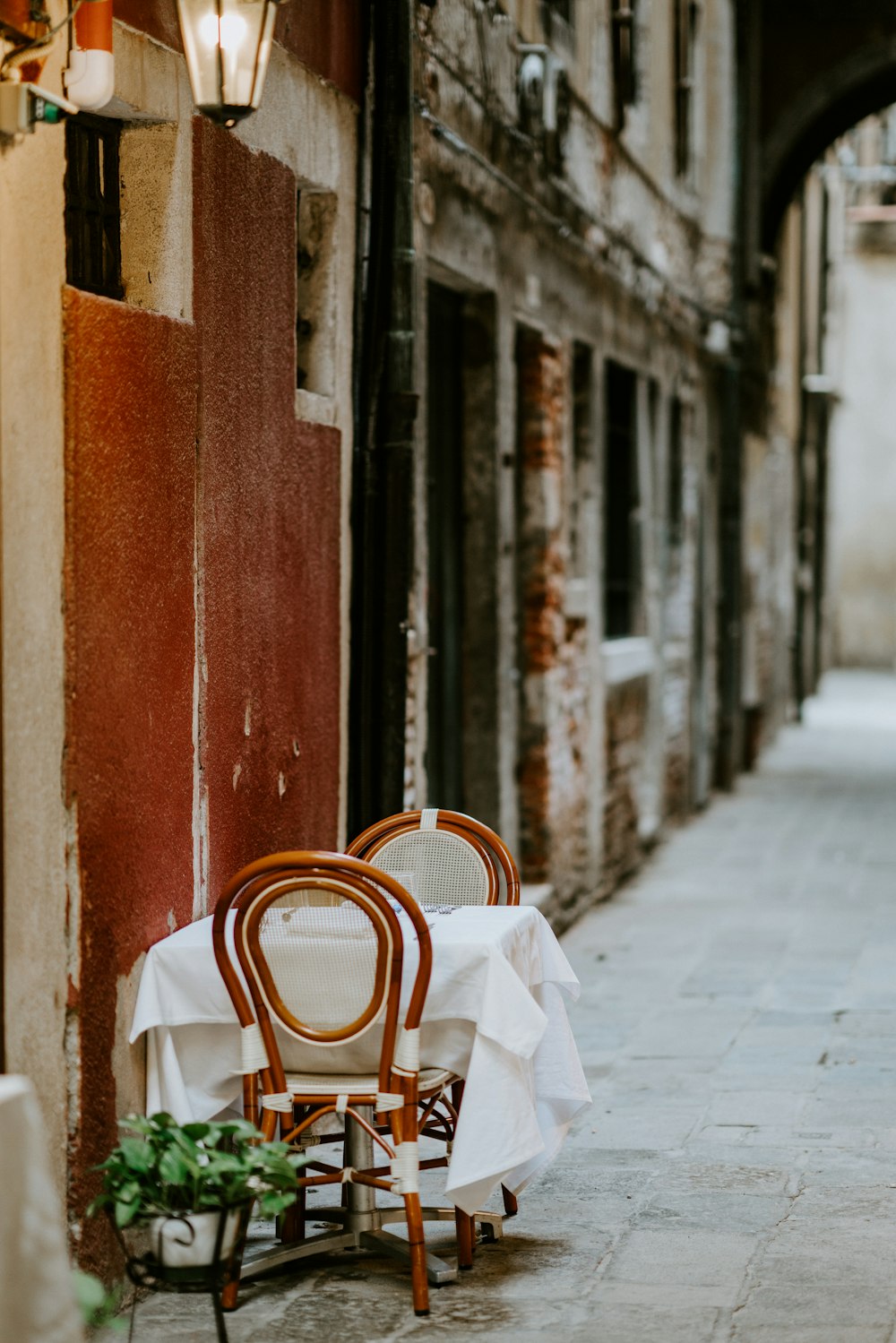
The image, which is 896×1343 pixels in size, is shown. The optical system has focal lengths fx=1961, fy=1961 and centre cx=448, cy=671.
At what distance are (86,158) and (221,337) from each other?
61 centimetres

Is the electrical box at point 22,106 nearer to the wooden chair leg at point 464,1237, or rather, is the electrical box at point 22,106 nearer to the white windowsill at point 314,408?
the white windowsill at point 314,408

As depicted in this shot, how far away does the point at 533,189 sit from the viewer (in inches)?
358

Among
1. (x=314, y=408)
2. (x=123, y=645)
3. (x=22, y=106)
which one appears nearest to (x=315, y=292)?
(x=314, y=408)

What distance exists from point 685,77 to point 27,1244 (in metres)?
11.6

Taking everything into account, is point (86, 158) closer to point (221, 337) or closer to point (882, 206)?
point (221, 337)

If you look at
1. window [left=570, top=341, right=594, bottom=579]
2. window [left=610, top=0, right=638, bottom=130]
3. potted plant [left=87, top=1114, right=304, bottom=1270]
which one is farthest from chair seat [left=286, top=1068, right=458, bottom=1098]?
window [left=610, top=0, right=638, bottom=130]

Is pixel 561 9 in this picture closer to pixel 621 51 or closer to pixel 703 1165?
pixel 621 51

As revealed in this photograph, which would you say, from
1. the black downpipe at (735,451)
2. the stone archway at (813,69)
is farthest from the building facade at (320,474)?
the stone archway at (813,69)

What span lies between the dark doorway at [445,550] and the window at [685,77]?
221 inches

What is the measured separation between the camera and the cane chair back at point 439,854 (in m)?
5.23

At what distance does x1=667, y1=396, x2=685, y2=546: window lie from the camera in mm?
14039

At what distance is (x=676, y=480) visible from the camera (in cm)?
1415

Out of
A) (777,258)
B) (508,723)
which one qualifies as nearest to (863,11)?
(777,258)

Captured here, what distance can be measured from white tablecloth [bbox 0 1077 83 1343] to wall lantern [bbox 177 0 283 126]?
2.23 metres
